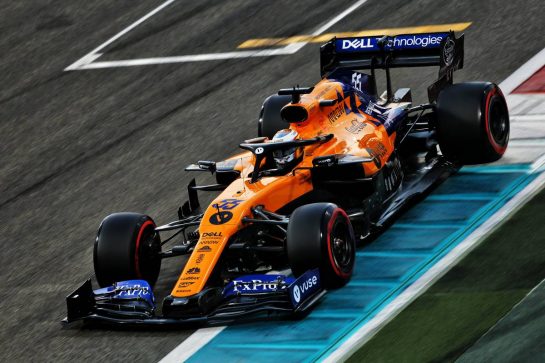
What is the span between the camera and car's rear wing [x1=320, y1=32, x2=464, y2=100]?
48.2 feet

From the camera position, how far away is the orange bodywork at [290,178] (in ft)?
38.6

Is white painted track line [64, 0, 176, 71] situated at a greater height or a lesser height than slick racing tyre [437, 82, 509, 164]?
lesser

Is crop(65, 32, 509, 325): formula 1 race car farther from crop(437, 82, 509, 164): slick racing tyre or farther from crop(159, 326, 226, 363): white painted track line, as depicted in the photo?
crop(159, 326, 226, 363): white painted track line

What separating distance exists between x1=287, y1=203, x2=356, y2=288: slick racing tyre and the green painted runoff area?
0.80m

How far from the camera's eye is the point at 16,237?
15.3 meters

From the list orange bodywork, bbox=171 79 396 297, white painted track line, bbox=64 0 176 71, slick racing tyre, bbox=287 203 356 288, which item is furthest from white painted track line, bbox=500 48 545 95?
white painted track line, bbox=64 0 176 71

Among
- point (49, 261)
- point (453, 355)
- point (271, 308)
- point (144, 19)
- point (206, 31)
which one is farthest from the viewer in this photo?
point (144, 19)

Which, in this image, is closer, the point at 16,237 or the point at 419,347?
the point at 419,347

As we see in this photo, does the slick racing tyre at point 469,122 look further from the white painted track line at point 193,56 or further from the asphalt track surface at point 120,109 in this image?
the white painted track line at point 193,56

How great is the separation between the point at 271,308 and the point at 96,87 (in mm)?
9720

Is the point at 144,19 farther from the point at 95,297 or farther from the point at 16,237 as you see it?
the point at 95,297

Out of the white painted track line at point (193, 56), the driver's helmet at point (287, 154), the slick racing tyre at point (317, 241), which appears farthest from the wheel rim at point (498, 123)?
the white painted track line at point (193, 56)

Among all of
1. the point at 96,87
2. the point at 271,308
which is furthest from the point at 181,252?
the point at 96,87

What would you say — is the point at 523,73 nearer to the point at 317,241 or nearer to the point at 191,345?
the point at 317,241
